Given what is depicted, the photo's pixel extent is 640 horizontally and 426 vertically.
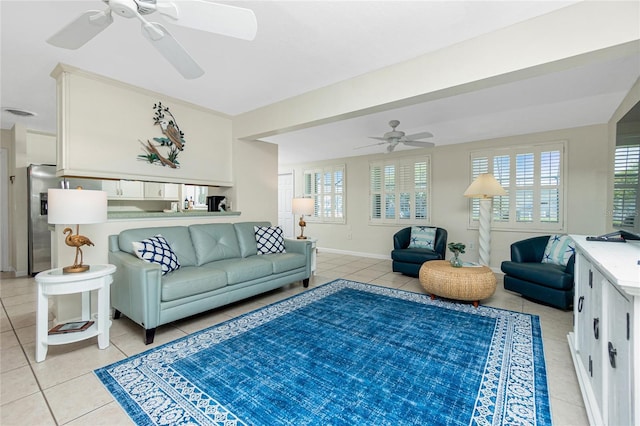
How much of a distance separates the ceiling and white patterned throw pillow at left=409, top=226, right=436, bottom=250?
6.08 feet

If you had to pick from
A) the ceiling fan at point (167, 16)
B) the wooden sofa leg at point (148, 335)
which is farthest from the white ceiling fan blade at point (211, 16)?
the wooden sofa leg at point (148, 335)

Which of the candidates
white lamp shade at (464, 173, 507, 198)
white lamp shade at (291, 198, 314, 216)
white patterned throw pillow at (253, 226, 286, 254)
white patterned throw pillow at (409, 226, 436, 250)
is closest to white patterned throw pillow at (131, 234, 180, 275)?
white patterned throw pillow at (253, 226, 286, 254)

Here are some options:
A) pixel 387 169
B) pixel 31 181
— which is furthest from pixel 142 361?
pixel 387 169

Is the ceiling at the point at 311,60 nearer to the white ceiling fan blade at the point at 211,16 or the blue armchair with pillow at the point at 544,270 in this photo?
the white ceiling fan blade at the point at 211,16

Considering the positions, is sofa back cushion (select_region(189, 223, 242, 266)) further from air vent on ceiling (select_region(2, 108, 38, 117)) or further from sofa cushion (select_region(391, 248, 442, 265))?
air vent on ceiling (select_region(2, 108, 38, 117))

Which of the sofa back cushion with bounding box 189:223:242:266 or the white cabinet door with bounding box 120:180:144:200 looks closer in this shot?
the sofa back cushion with bounding box 189:223:242:266

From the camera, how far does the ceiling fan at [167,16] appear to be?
1523 mm

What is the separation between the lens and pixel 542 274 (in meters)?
3.35

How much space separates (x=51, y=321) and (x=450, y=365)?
152 inches

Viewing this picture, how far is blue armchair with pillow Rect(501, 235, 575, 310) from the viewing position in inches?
126

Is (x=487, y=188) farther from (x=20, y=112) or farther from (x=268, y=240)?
(x=20, y=112)

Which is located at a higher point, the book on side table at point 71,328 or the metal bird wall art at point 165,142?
the metal bird wall art at point 165,142

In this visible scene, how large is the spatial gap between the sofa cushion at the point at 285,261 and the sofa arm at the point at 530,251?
9.67 feet

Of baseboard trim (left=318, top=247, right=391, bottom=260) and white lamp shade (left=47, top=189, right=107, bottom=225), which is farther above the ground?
white lamp shade (left=47, top=189, right=107, bottom=225)
